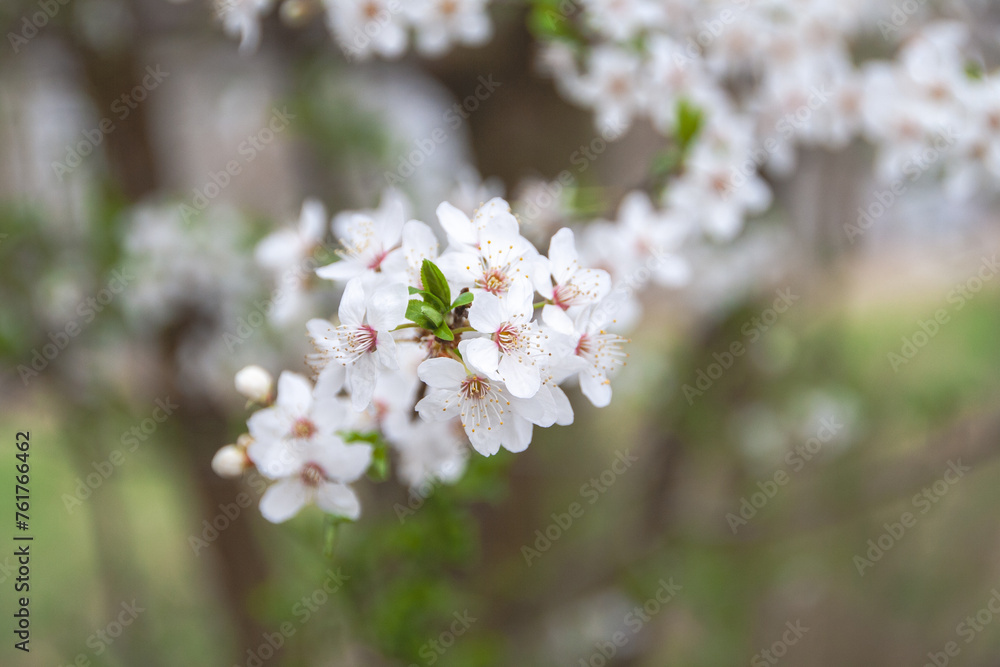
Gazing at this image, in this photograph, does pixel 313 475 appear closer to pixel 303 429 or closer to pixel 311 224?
pixel 303 429

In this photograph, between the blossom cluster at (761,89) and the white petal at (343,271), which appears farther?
the blossom cluster at (761,89)

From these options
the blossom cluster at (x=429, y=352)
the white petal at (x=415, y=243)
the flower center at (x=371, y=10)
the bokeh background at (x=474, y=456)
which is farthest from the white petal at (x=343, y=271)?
the flower center at (x=371, y=10)

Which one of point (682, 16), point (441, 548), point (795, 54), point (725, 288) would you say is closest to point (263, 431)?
point (441, 548)

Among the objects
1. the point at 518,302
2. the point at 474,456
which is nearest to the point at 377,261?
the point at 518,302

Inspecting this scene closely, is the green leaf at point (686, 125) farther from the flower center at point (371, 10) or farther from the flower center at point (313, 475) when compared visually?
the flower center at point (313, 475)

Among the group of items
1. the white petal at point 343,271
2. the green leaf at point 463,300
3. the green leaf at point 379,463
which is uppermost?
the green leaf at point 463,300

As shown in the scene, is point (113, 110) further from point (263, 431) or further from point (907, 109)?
point (907, 109)
